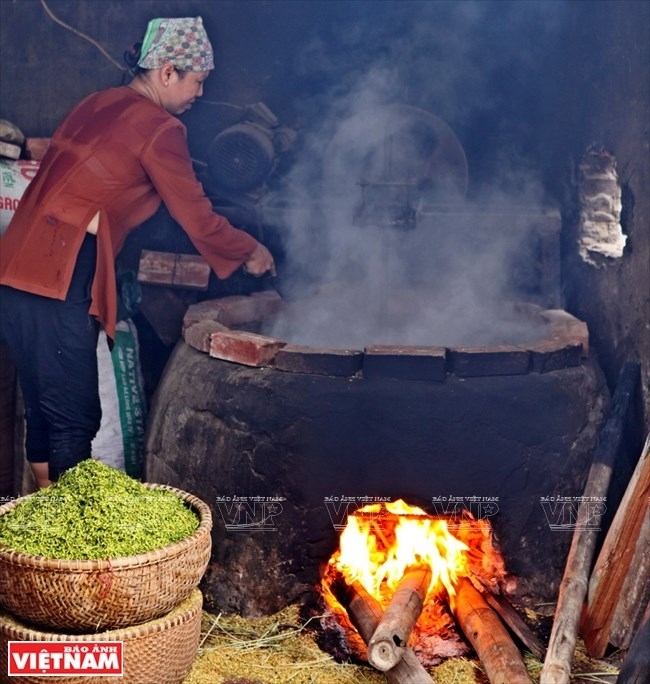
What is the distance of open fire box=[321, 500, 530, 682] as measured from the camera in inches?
153

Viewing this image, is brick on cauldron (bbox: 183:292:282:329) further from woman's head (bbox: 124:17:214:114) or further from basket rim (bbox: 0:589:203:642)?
basket rim (bbox: 0:589:203:642)

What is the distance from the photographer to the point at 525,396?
4.05 metres

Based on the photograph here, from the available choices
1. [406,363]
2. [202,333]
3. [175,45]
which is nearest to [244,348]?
[202,333]

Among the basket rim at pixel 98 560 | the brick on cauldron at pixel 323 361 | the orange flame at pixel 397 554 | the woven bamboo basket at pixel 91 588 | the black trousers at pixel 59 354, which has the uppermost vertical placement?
the brick on cauldron at pixel 323 361

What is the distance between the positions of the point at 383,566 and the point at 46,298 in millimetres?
2075

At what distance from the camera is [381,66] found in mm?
5852

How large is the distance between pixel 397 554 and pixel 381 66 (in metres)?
3.07

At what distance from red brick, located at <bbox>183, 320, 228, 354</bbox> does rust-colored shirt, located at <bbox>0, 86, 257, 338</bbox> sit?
464 mm

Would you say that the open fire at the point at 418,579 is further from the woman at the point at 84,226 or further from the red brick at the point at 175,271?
the red brick at the point at 175,271

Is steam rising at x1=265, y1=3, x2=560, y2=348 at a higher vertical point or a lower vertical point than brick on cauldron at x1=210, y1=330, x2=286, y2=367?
higher

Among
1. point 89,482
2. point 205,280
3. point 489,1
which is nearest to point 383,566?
point 89,482

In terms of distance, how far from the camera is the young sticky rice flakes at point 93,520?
3.28 meters

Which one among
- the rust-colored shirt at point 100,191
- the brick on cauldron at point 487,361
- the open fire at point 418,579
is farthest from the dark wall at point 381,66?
the open fire at point 418,579

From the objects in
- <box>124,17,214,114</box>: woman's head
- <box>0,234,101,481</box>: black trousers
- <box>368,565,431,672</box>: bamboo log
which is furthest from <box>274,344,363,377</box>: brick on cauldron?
<box>124,17,214,114</box>: woman's head
